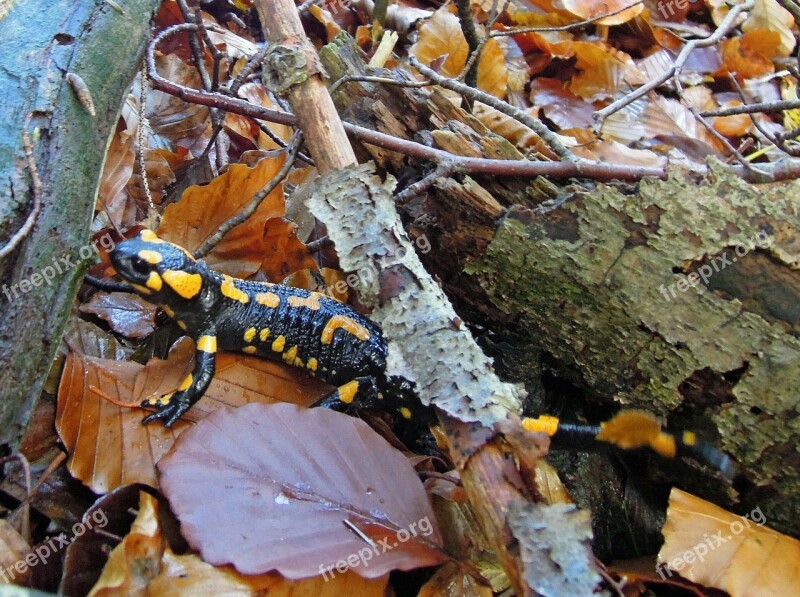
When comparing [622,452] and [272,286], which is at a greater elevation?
[272,286]

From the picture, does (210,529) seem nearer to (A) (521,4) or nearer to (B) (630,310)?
(B) (630,310)

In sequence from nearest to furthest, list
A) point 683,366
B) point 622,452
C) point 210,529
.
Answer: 1. point 210,529
2. point 683,366
3. point 622,452

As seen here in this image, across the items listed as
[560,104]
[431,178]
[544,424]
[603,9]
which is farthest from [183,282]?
[603,9]

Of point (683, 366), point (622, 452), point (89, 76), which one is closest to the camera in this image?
point (89, 76)

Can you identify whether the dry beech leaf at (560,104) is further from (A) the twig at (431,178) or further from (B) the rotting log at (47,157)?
(B) the rotting log at (47,157)

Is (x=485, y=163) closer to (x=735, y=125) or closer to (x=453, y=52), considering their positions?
(x=453, y=52)

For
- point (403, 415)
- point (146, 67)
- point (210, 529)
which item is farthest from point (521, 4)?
point (210, 529)

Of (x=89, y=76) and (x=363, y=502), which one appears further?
(x=89, y=76)
